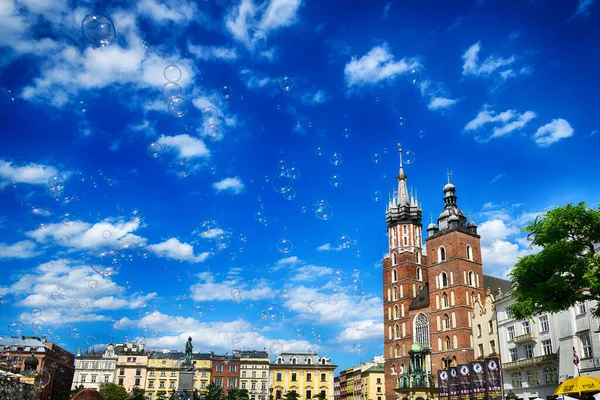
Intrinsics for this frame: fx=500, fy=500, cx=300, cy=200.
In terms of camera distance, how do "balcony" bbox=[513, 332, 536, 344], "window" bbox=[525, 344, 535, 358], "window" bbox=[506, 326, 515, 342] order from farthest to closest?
"window" bbox=[506, 326, 515, 342] → "window" bbox=[525, 344, 535, 358] → "balcony" bbox=[513, 332, 536, 344]

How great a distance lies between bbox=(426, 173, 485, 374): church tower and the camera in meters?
62.7

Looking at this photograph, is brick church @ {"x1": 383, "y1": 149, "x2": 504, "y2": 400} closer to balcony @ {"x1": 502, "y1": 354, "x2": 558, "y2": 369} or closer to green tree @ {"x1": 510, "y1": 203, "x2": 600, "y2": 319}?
balcony @ {"x1": 502, "y1": 354, "x2": 558, "y2": 369}

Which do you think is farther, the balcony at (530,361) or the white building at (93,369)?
the white building at (93,369)

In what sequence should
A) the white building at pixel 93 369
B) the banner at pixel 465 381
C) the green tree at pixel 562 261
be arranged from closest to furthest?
the green tree at pixel 562 261, the banner at pixel 465 381, the white building at pixel 93 369

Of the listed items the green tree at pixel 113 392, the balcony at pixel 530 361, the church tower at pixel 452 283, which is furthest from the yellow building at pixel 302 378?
the balcony at pixel 530 361

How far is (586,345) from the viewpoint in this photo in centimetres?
3650

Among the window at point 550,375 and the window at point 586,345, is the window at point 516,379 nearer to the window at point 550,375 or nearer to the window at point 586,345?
the window at point 550,375

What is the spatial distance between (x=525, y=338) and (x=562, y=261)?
80.0 ft

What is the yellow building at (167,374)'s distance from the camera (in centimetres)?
9346

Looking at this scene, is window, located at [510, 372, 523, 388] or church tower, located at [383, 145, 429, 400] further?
church tower, located at [383, 145, 429, 400]

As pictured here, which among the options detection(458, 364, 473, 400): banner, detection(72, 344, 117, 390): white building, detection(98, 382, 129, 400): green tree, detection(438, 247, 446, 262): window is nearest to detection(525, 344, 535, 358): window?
detection(458, 364, 473, 400): banner

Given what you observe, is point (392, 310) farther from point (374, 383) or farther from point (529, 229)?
point (529, 229)

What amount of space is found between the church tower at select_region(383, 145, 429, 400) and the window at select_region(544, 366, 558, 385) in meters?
27.0

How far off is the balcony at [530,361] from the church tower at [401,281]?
21733 millimetres
